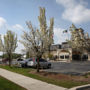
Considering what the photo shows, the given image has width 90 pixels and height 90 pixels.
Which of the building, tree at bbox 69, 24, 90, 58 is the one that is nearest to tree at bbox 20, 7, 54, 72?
tree at bbox 69, 24, 90, 58

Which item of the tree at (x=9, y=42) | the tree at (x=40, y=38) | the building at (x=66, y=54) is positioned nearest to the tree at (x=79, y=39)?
the tree at (x=40, y=38)

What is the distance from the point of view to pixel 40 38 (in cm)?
1341

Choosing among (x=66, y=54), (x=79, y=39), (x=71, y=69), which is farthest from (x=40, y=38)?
(x=66, y=54)

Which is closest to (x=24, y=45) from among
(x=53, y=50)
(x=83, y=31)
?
(x=83, y=31)

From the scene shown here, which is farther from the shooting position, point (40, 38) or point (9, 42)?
point (9, 42)

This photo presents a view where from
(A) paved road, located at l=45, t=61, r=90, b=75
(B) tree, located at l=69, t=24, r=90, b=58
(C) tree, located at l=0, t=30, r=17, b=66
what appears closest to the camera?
(B) tree, located at l=69, t=24, r=90, b=58

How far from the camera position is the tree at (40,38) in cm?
1318

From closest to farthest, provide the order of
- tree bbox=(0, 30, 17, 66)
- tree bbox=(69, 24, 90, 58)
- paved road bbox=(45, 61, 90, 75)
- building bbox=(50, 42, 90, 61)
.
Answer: tree bbox=(69, 24, 90, 58)
paved road bbox=(45, 61, 90, 75)
tree bbox=(0, 30, 17, 66)
building bbox=(50, 42, 90, 61)

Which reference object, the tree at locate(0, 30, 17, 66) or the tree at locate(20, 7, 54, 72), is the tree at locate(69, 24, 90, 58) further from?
the tree at locate(0, 30, 17, 66)

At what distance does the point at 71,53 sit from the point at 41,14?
43.1 m

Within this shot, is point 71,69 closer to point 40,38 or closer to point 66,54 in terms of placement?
point 40,38

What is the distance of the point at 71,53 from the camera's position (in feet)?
180

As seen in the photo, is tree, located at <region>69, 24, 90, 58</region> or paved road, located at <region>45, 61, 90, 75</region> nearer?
tree, located at <region>69, 24, 90, 58</region>

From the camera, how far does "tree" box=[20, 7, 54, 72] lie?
1318cm
